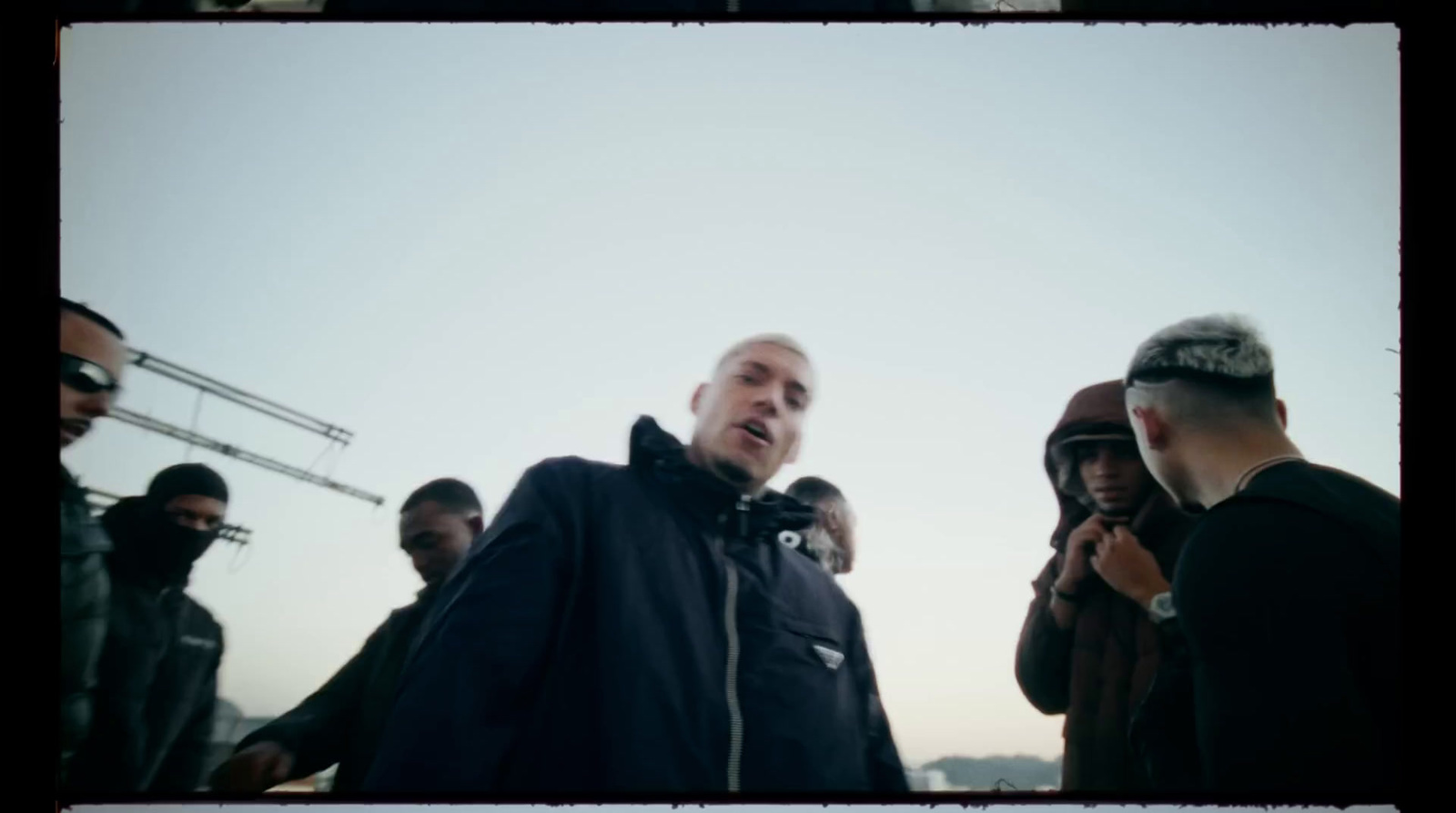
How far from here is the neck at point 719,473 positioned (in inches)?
88.9

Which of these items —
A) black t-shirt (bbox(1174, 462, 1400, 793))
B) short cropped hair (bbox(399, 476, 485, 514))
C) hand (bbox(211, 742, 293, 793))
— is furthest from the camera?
short cropped hair (bbox(399, 476, 485, 514))

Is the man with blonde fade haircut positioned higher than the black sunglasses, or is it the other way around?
the black sunglasses

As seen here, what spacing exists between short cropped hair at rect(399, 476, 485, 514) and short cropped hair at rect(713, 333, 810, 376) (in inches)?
19.2

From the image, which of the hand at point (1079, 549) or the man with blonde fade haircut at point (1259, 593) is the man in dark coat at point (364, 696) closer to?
the hand at point (1079, 549)

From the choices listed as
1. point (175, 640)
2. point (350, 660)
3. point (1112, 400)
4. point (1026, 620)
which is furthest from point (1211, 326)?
point (175, 640)

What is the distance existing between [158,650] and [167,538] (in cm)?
19

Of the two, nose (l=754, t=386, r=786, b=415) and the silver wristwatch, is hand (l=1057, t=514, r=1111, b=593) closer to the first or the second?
the silver wristwatch

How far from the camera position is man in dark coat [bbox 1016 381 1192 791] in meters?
2.20

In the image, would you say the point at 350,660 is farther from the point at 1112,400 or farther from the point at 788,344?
the point at 1112,400

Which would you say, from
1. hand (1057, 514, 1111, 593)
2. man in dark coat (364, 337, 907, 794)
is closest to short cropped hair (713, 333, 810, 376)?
man in dark coat (364, 337, 907, 794)

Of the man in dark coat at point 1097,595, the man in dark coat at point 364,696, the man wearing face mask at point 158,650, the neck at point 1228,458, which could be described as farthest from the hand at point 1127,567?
the man wearing face mask at point 158,650

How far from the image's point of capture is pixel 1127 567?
2270 mm

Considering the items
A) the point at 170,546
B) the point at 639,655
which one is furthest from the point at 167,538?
the point at 639,655

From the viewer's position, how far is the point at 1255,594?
210cm
